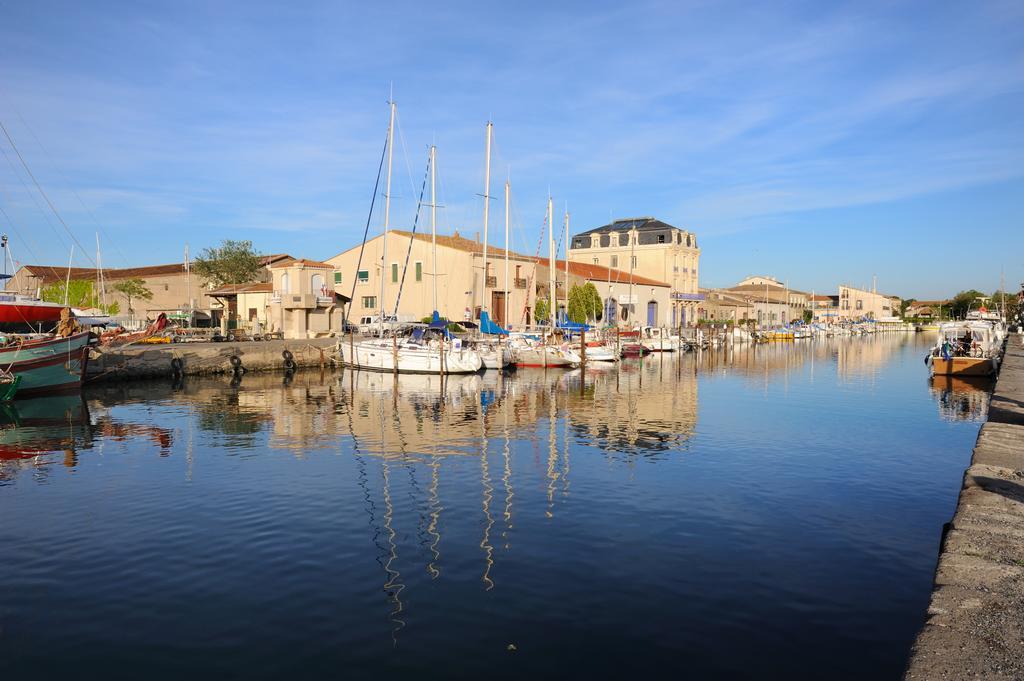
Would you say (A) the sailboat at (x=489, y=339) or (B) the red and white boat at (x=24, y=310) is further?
(A) the sailboat at (x=489, y=339)

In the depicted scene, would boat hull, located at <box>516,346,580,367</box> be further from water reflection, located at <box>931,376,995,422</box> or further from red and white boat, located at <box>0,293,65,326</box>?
red and white boat, located at <box>0,293,65,326</box>

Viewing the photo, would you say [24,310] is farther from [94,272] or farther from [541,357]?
[94,272]

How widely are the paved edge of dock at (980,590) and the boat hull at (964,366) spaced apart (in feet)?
120

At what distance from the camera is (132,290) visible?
7962cm

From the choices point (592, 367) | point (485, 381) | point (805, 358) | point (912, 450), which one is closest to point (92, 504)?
point (912, 450)

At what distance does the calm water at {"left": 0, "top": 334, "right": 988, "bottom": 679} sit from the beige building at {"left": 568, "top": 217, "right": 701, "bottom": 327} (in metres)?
74.2

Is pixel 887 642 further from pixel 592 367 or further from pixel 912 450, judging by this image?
pixel 592 367

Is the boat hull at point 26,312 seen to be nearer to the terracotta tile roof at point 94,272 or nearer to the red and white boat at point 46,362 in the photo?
the red and white boat at point 46,362

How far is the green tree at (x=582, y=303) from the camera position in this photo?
72.9 metres

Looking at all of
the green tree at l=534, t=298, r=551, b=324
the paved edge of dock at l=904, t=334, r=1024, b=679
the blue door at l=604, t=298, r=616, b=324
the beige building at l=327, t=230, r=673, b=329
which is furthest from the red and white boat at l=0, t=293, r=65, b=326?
the blue door at l=604, t=298, r=616, b=324

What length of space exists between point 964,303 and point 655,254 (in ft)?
411

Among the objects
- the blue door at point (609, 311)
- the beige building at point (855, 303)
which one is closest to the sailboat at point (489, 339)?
the blue door at point (609, 311)

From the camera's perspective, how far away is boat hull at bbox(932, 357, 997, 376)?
44562 millimetres

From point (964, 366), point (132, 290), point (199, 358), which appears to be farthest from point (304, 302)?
point (964, 366)
